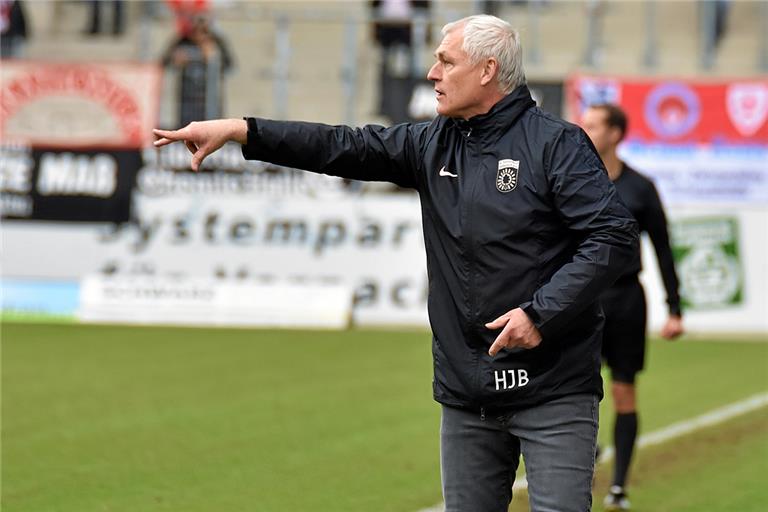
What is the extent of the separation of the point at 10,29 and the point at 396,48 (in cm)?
567

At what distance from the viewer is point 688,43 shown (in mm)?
23281

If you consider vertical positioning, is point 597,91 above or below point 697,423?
above

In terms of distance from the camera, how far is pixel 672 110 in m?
18.8

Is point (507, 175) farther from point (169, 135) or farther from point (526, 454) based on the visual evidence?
point (169, 135)

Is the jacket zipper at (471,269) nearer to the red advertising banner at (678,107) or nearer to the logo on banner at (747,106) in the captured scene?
the red advertising banner at (678,107)

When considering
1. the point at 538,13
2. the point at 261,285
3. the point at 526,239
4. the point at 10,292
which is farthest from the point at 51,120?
the point at 526,239

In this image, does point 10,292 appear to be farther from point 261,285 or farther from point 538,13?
point 538,13

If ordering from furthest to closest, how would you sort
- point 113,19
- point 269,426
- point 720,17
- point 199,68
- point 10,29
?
point 113,19 < point 720,17 < point 10,29 < point 199,68 < point 269,426

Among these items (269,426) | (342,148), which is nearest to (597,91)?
(269,426)

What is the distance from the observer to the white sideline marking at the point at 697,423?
981cm

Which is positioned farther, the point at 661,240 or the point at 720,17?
the point at 720,17

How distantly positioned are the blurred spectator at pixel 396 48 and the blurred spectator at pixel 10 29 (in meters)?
5.25

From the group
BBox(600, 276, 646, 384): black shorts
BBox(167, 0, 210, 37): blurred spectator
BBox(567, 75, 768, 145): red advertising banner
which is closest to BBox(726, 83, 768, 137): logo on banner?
BBox(567, 75, 768, 145): red advertising banner

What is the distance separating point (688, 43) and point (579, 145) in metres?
19.6
